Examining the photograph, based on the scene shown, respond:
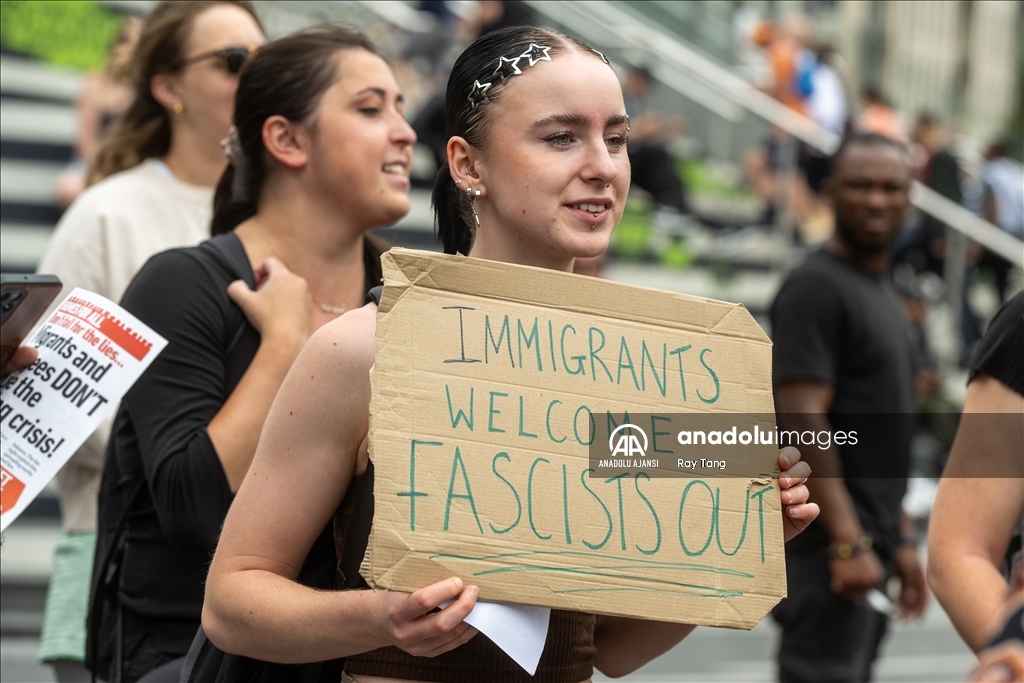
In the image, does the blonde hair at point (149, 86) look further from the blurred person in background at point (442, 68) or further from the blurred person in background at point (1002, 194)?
the blurred person in background at point (1002, 194)

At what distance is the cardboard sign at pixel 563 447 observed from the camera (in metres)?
1.84

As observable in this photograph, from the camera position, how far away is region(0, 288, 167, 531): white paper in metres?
2.45

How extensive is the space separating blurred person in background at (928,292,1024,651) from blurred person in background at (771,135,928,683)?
6.12 ft

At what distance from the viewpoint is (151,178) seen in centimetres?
376

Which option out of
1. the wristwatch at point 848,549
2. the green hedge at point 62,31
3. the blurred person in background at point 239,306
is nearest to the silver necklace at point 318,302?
the blurred person in background at point 239,306

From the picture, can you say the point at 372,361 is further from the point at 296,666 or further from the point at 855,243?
the point at 855,243

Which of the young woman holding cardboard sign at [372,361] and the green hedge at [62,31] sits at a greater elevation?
the young woman holding cardboard sign at [372,361]

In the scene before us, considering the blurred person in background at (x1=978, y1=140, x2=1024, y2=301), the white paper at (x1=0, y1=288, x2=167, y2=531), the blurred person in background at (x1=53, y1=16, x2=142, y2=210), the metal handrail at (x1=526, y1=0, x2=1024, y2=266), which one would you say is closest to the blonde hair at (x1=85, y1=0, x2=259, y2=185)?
the white paper at (x1=0, y1=288, x2=167, y2=531)

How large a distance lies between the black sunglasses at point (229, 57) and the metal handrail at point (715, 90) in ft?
25.8

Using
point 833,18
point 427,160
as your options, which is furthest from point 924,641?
point 833,18

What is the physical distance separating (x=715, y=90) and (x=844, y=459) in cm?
799

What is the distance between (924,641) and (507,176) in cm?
599

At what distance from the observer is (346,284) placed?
3.06m

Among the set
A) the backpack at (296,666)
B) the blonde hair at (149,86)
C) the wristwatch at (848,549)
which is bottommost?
the wristwatch at (848,549)
